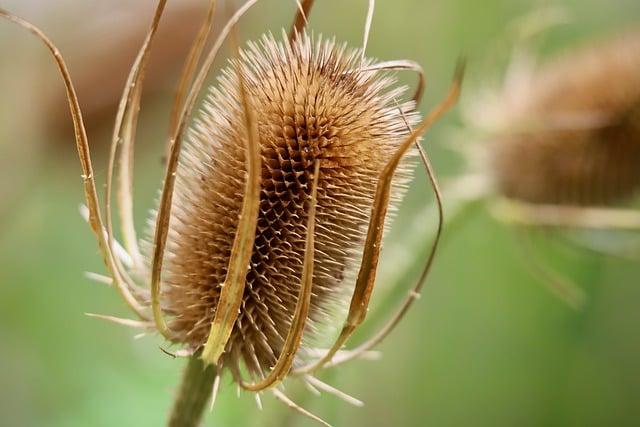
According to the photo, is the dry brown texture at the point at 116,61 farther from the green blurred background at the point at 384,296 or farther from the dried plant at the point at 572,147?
the dried plant at the point at 572,147

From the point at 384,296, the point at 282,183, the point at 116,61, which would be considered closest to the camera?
the point at 282,183

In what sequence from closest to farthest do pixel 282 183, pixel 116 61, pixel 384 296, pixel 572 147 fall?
pixel 282 183, pixel 384 296, pixel 572 147, pixel 116 61

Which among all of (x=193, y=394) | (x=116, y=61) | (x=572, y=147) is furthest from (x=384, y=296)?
(x=116, y=61)

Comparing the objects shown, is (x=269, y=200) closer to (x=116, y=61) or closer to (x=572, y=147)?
(x=572, y=147)

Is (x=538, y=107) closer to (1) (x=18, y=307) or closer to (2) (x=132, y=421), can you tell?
(2) (x=132, y=421)

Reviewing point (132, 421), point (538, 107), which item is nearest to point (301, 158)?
point (538, 107)

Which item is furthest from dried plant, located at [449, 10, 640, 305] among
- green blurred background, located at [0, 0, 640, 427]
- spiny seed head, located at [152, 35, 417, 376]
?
spiny seed head, located at [152, 35, 417, 376]

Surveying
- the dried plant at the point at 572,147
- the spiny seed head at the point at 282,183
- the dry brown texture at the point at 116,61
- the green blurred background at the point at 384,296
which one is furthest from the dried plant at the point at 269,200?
the dry brown texture at the point at 116,61
